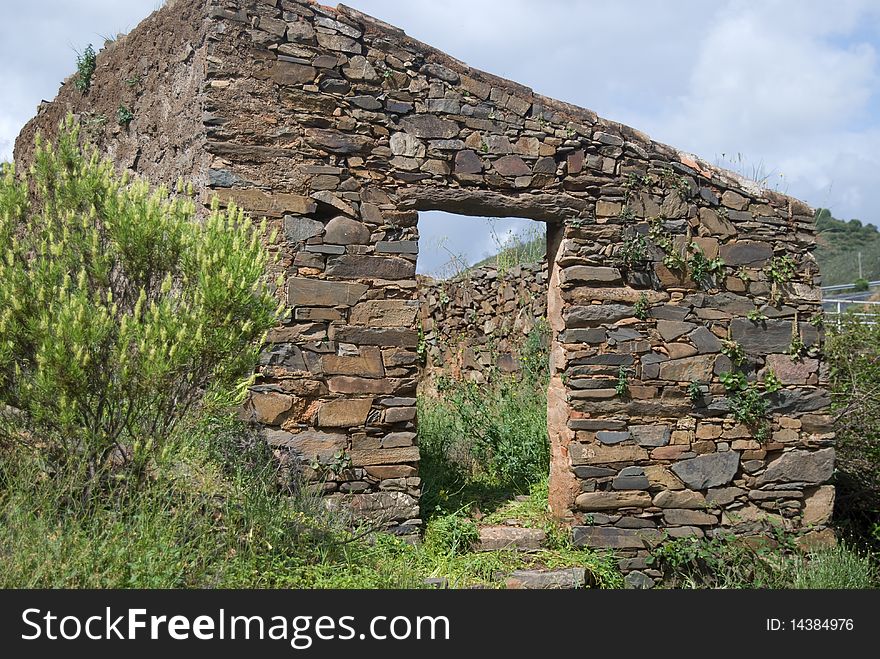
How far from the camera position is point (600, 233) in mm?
5871

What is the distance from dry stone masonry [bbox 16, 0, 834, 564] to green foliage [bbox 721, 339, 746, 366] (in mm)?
24

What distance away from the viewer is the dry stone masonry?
201 inches

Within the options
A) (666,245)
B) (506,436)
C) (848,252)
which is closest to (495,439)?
(506,436)

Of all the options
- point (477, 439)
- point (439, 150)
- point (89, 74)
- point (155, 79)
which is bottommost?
point (477, 439)

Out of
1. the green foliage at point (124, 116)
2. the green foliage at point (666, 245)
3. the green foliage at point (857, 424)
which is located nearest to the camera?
the green foliage at point (666, 245)

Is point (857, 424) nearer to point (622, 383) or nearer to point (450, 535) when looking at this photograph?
point (622, 383)

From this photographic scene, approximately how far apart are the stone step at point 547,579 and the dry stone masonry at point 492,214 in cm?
42

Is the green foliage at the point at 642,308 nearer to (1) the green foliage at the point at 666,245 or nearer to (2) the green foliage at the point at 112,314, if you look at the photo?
(1) the green foliage at the point at 666,245

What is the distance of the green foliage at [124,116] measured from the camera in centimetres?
605

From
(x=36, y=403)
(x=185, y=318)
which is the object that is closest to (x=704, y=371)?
(x=185, y=318)

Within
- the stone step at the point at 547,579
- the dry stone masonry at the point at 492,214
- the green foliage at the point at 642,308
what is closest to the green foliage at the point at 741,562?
the dry stone masonry at the point at 492,214

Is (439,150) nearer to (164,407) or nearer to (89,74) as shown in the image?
(164,407)

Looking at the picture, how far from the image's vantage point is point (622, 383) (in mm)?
5719

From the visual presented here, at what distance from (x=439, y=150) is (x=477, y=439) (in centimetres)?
299
